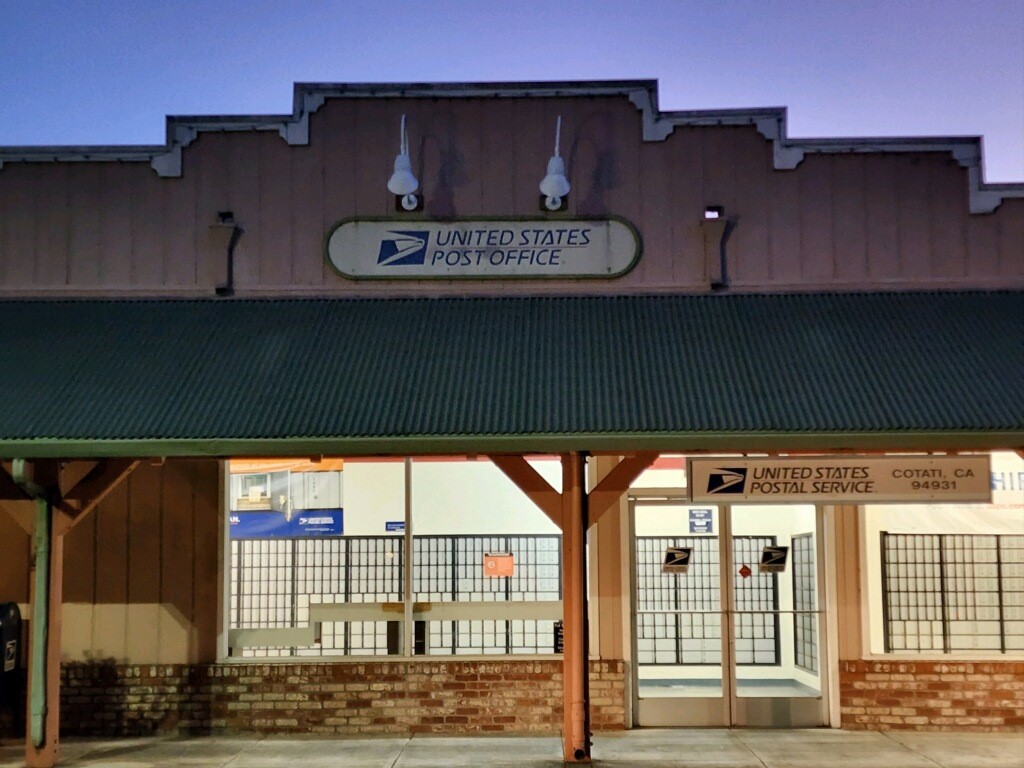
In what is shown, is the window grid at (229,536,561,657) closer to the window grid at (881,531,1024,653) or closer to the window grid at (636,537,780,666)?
the window grid at (636,537,780,666)

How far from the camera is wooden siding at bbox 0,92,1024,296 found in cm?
1192

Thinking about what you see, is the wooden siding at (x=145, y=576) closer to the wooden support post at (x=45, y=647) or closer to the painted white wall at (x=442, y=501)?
the wooden support post at (x=45, y=647)

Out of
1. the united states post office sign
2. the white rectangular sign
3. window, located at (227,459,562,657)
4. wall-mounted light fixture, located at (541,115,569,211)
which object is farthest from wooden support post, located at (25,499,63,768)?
wall-mounted light fixture, located at (541,115,569,211)

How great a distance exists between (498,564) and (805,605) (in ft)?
11.4

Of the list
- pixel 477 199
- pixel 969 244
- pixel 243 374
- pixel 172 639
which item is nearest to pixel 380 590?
pixel 172 639

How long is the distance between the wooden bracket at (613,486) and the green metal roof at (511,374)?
670 mm

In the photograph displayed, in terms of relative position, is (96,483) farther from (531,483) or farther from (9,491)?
(531,483)

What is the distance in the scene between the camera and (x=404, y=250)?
12.0 meters

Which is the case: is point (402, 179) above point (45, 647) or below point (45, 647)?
above

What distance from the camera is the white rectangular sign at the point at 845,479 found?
9.45 metres

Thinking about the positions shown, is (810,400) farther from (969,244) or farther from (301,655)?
(301,655)

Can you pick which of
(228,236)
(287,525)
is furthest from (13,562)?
(228,236)

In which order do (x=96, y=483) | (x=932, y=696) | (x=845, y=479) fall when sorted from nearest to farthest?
1. (x=845, y=479)
2. (x=96, y=483)
3. (x=932, y=696)

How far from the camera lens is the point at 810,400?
9586 mm
